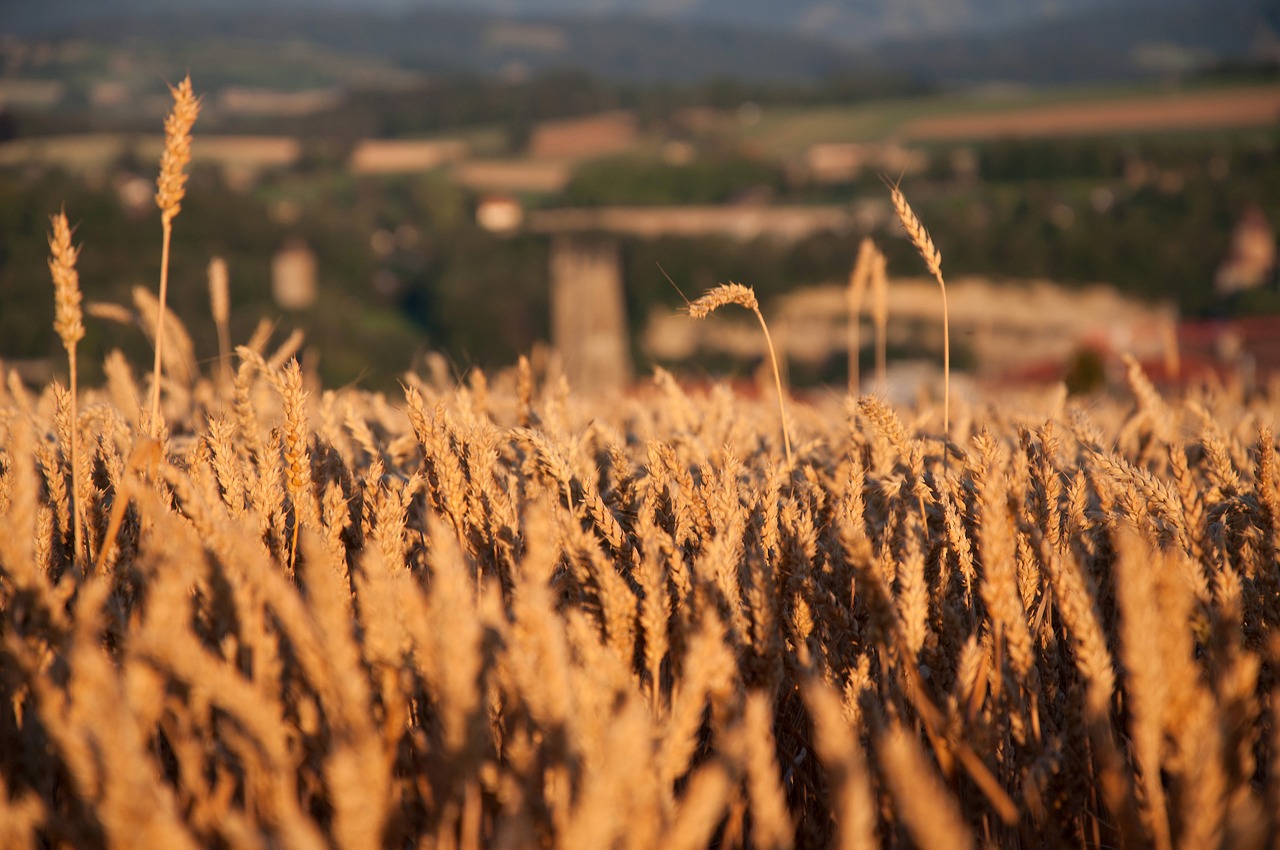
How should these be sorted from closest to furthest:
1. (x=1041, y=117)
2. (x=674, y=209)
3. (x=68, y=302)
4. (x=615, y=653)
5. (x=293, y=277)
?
(x=615, y=653)
(x=68, y=302)
(x=293, y=277)
(x=674, y=209)
(x=1041, y=117)

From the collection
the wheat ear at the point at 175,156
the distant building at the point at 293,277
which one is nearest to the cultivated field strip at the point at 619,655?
the wheat ear at the point at 175,156

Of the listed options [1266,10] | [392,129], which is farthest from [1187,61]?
[392,129]

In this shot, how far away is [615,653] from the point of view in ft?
5.27

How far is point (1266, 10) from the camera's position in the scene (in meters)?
159

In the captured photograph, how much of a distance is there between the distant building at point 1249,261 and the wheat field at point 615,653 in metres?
65.1

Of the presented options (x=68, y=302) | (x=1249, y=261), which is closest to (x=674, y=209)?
(x=1249, y=261)

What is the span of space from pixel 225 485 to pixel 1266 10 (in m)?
197

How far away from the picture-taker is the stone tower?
5062 centimetres

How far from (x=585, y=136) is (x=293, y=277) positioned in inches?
2108

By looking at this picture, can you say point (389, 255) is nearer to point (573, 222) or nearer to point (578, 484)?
point (573, 222)

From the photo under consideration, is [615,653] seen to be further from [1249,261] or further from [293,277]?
[1249,261]

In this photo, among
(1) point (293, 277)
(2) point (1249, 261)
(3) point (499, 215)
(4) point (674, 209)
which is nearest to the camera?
(1) point (293, 277)

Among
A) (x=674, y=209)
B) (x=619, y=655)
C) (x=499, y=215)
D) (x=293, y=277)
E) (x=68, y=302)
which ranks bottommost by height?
(x=619, y=655)

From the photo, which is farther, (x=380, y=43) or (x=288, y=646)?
(x=380, y=43)
